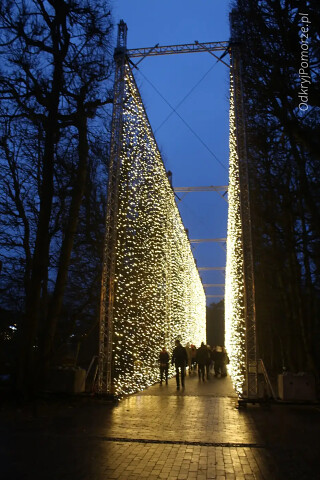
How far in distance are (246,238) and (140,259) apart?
4.76m

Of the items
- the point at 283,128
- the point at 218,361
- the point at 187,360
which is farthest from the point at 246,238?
the point at 218,361

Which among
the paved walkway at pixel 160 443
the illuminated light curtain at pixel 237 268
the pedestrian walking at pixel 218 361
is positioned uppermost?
the illuminated light curtain at pixel 237 268

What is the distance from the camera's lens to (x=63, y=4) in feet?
43.3

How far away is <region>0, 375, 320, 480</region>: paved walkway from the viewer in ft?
18.9

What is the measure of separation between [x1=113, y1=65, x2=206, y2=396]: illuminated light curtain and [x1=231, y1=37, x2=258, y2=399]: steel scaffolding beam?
10.8ft

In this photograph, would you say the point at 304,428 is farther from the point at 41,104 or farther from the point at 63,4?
the point at 63,4

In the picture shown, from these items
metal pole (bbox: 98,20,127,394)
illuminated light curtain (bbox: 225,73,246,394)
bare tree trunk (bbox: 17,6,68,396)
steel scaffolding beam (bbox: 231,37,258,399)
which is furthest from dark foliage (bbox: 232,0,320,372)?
bare tree trunk (bbox: 17,6,68,396)

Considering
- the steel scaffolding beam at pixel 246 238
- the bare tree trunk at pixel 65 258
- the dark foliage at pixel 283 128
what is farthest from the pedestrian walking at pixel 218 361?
the steel scaffolding beam at pixel 246 238

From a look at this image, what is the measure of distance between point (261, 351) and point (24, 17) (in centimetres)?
2704

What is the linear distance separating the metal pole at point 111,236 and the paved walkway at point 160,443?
3.97 ft

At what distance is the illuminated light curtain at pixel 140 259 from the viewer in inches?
581

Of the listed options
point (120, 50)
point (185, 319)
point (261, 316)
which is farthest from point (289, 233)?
point (261, 316)

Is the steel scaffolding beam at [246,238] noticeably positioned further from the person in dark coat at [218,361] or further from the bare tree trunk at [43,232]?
the person in dark coat at [218,361]

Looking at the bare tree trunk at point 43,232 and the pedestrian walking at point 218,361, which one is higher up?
the bare tree trunk at point 43,232
